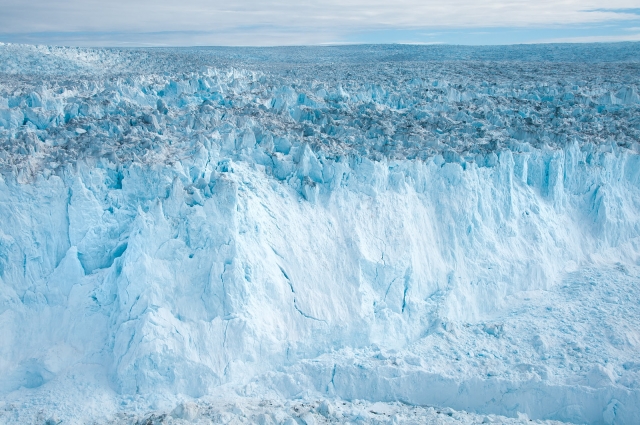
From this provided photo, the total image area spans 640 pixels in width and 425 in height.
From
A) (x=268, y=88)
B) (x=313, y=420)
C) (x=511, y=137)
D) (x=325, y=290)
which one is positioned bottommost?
(x=313, y=420)

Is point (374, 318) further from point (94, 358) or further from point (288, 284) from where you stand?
point (94, 358)

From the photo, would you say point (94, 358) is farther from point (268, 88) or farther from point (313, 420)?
point (268, 88)

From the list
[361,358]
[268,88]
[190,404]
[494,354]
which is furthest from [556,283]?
[268,88]

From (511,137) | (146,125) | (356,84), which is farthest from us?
(356,84)

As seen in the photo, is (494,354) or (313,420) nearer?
(313,420)

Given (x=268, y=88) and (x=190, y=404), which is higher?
(x=268, y=88)

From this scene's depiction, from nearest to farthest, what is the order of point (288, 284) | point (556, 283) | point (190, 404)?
point (190, 404)
point (288, 284)
point (556, 283)
